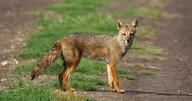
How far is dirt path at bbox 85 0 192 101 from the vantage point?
10.6 metres

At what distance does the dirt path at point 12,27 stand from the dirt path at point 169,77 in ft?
7.58

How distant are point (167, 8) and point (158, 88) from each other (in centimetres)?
1926

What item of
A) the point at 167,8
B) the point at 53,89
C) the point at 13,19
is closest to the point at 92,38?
the point at 53,89

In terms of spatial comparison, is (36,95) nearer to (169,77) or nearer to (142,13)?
(169,77)

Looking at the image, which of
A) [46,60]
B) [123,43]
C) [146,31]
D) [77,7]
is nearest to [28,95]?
[46,60]

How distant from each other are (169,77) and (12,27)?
8210mm

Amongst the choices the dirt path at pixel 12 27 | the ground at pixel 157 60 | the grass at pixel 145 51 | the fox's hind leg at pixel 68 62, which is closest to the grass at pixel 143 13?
the ground at pixel 157 60

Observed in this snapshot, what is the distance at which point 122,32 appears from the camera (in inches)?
439

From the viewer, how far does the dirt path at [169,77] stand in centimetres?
1062

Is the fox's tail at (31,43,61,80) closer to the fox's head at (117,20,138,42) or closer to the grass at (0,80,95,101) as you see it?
the grass at (0,80,95,101)

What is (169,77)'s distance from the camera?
13109 mm

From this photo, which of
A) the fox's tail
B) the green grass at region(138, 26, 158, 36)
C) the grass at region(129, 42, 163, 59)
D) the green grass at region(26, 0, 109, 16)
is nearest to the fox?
the fox's tail

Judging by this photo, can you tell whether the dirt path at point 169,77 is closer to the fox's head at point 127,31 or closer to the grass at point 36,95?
the grass at point 36,95

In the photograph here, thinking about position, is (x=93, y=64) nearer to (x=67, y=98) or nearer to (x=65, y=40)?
(x=65, y=40)
